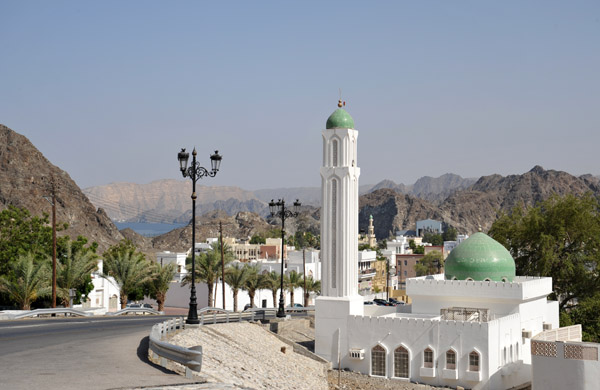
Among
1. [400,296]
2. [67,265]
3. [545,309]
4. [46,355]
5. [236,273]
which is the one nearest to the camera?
[46,355]

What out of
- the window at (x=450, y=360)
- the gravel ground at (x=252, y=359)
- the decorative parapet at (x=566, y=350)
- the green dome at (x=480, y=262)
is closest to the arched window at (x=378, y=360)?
the gravel ground at (x=252, y=359)

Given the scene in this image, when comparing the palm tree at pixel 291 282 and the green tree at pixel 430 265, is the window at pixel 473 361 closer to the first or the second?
the palm tree at pixel 291 282

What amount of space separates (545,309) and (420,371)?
30.0 feet

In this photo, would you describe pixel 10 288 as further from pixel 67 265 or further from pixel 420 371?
pixel 420 371

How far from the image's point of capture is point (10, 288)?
114 feet

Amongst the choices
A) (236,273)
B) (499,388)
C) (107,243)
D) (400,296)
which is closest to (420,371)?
(499,388)

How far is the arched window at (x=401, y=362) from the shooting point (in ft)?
94.9

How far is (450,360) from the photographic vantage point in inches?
1105

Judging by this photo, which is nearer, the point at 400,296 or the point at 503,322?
the point at 503,322

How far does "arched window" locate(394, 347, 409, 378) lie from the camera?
2894cm

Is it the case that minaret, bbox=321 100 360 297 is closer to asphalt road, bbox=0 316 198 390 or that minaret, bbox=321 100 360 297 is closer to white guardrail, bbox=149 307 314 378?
white guardrail, bbox=149 307 314 378

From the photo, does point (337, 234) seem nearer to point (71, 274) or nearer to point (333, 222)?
point (333, 222)

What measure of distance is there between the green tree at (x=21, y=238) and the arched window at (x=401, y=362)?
849 inches

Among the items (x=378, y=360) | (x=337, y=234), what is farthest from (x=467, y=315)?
(x=337, y=234)
